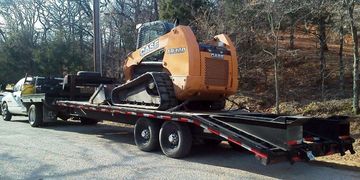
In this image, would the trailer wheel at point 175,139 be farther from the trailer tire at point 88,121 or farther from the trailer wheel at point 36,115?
the trailer tire at point 88,121

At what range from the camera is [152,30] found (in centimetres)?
1226

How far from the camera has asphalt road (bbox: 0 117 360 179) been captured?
8.04 m

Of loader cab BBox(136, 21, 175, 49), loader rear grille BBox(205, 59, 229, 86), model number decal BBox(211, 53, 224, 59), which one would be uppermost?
loader cab BBox(136, 21, 175, 49)

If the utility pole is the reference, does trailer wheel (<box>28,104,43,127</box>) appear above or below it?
below

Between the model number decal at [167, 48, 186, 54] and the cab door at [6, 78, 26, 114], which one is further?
the cab door at [6, 78, 26, 114]

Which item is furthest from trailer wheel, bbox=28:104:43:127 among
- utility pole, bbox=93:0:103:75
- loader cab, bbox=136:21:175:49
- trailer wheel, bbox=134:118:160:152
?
trailer wheel, bbox=134:118:160:152

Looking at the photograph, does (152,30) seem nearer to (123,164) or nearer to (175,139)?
(175,139)

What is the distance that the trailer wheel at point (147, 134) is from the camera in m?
10.3

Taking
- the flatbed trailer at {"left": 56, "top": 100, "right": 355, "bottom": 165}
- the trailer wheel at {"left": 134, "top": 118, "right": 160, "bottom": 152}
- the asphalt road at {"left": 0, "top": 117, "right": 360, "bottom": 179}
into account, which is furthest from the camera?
the trailer wheel at {"left": 134, "top": 118, "right": 160, "bottom": 152}

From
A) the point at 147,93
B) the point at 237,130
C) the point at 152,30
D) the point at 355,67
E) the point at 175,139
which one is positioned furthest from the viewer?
the point at 355,67

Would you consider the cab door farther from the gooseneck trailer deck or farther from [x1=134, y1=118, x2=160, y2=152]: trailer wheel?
[x1=134, y1=118, x2=160, y2=152]: trailer wheel

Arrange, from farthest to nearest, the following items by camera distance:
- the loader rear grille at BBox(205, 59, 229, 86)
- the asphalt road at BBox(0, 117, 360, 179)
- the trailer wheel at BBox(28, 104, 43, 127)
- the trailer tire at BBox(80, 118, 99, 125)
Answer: the trailer tire at BBox(80, 118, 99, 125) < the trailer wheel at BBox(28, 104, 43, 127) < the loader rear grille at BBox(205, 59, 229, 86) < the asphalt road at BBox(0, 117, 360, 179)

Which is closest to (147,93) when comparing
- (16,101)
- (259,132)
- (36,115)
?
(259,132)

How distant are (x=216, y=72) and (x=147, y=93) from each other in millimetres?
1781
